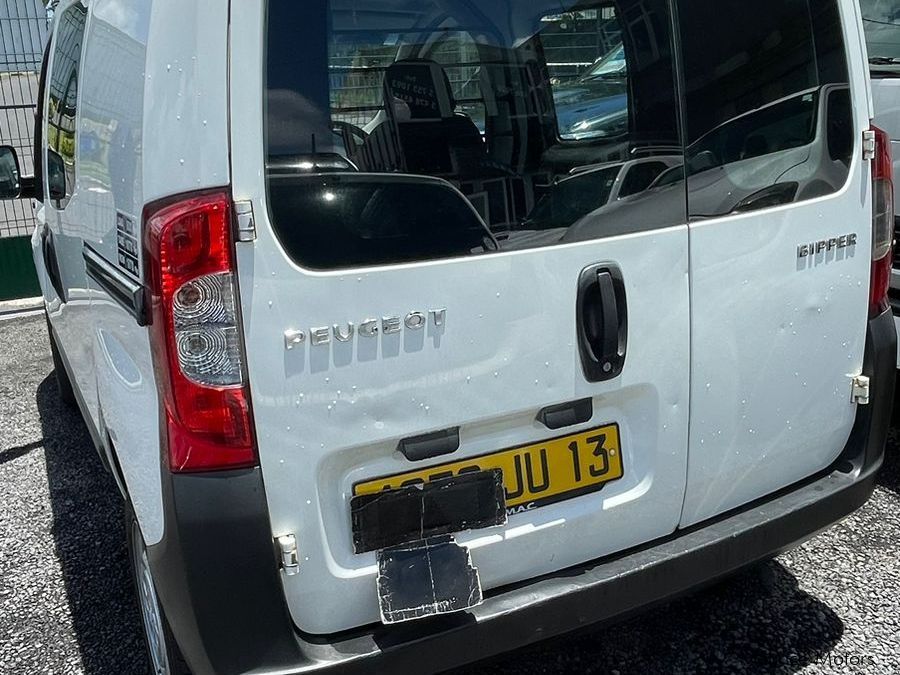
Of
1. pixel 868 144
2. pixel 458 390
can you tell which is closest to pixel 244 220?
pixel 458 390

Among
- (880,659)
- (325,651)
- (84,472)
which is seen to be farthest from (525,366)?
(84,472)

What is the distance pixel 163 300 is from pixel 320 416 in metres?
0.36

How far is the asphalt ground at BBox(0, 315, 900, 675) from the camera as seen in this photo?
2385 millimetres

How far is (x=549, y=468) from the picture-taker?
72.4 inches

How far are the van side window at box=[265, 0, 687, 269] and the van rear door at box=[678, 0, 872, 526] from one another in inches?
5.2

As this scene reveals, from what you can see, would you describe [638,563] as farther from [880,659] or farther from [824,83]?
[824,83]

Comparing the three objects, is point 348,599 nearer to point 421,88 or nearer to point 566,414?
point 566,414

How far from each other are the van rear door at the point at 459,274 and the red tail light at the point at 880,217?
2.23ft

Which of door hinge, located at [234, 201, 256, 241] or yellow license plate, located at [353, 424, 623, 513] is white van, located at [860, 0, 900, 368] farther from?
door hinge, located at [234, 201, 256, 241]

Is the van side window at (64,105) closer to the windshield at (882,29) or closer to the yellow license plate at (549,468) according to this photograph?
the yellow license plate at (549,468)

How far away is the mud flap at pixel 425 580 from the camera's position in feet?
5.49

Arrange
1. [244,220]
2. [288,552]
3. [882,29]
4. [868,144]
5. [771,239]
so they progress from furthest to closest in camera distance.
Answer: [882,29]
[868,144]
[771,239]
[288,552]
[244,220]

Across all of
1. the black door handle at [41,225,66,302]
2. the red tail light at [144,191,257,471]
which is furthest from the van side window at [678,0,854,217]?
the black door handle at [41,225,66,302]

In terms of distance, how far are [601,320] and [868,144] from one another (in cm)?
96
